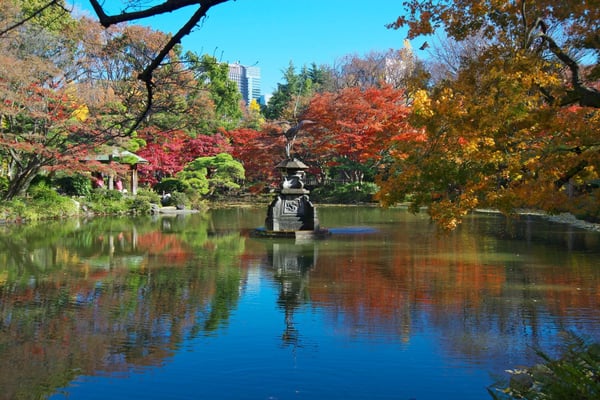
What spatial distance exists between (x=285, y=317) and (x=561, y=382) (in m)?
4.14

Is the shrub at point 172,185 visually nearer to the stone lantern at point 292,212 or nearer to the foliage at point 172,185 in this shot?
the foliage at point 172,185

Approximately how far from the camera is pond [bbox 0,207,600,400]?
521 cm

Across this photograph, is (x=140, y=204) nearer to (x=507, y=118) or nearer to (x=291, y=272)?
(x=291, y=272)

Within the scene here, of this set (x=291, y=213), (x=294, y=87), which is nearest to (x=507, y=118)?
(x=291, y=213)

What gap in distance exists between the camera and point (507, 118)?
22.1 ft

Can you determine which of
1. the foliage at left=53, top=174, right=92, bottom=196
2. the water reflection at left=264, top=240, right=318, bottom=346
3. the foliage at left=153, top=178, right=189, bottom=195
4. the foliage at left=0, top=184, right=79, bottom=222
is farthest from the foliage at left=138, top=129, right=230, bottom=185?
the water reflection at left=264, top=240, right=318, bottom=346

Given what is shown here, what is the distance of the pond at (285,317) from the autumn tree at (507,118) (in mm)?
1356

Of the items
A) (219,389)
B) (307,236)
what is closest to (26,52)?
(307,236)

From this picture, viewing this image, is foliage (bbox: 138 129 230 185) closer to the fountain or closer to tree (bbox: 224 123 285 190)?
tree (bbox: 224 123 285 190)

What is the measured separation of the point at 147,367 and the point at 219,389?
0.89m

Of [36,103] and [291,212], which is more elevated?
[36,103]

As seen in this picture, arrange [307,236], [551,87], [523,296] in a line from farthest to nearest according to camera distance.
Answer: [307,236]
[523,296]
[551,87]

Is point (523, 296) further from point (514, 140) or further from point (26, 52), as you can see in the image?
point (26, 52)

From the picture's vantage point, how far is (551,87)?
6992 millimetres
